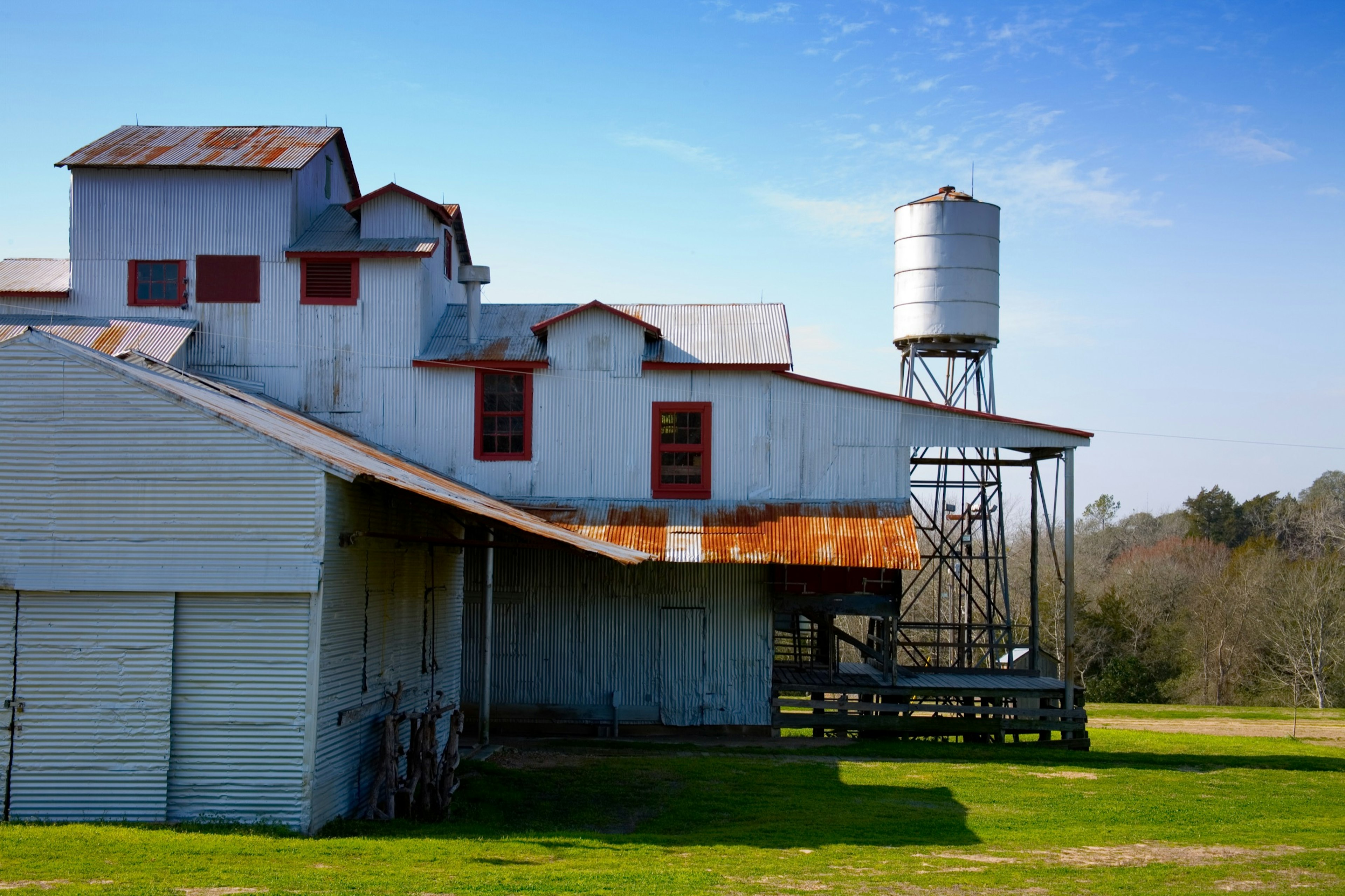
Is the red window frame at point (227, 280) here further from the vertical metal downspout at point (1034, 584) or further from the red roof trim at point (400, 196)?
the vertical metal downspout at point (1034, 584)

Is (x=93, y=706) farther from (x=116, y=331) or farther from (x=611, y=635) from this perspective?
(x=116, y=331)

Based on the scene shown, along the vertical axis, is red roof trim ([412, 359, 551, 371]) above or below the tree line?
above

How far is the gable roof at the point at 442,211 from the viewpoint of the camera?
27.7 metres

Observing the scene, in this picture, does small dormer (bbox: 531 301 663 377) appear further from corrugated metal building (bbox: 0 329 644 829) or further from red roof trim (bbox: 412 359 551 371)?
corrugated metal building (bbox: 0 329 644 829)

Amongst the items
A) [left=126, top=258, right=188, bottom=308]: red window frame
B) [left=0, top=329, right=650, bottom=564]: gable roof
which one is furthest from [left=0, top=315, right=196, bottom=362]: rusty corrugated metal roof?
[left=0, top=329, right=650, bottom=564]: gable roof

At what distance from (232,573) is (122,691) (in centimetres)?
196

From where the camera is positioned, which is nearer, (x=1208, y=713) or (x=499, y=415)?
(x=499, y=415)

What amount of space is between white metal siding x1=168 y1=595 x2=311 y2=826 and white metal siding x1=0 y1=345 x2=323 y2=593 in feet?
1.25

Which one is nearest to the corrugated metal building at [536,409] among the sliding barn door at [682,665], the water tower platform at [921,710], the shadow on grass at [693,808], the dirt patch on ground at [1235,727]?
the sliding barn door at [682,665]

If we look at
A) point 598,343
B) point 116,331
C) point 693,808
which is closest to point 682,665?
point 598,343

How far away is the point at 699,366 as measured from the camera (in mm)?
26266

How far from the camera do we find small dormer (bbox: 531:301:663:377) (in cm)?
2659

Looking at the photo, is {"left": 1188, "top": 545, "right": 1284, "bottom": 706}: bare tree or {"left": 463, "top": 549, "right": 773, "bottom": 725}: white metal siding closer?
{"left": 463, "top": 549, "right": 773, "bottom": 725}: white metal siding

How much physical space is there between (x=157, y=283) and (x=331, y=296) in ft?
13.0
